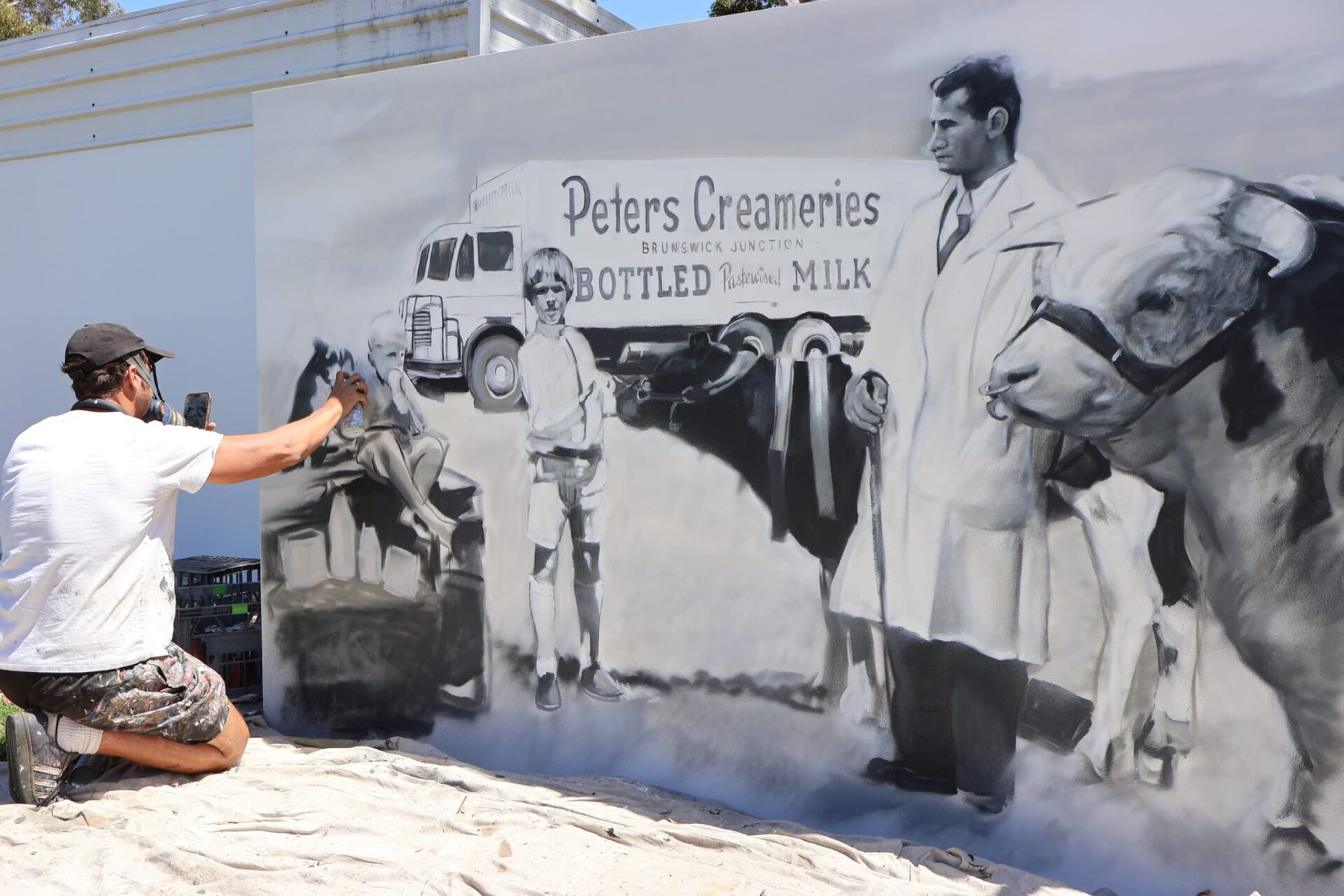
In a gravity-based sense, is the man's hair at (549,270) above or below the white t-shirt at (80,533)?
above

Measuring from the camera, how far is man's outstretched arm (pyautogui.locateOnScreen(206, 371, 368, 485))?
372 cm

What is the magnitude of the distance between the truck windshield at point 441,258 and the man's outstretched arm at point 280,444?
1.71 ft

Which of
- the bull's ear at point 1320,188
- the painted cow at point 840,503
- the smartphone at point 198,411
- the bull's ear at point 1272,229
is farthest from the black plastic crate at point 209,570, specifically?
the bull's ear at point 1320,188

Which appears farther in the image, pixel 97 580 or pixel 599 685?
pixel 599 685

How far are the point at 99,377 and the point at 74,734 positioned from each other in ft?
3.81

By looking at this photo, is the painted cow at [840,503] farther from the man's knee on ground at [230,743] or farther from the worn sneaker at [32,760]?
the worn sneaker at [32,760]

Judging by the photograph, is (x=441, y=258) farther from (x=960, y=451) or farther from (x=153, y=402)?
(x=960, y=451)

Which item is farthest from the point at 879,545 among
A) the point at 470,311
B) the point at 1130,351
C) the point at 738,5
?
the point at 738,5

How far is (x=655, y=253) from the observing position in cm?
370

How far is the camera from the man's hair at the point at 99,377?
12.0ft

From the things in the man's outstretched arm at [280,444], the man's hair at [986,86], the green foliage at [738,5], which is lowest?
the man's outstretched arm at [280,444]

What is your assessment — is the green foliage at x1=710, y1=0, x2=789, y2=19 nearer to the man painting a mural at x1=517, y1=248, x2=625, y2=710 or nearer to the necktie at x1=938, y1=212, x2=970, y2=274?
the man painting a mural at x1=517, y1=248, x2=625, y2=710

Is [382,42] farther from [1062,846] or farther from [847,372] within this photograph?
[1062,846]

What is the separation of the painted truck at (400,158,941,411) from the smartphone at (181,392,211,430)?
2.96 ft
